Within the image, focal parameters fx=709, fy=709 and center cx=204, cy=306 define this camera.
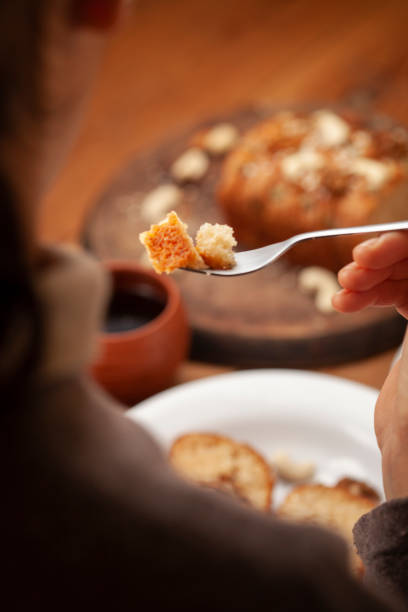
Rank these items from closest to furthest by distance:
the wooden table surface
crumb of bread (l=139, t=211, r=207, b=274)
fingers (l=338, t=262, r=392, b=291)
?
1. crumb of bread (l=139, t=211, r=207, b=274)
2. fingers (l=338, t=262, r=392, b=291)
3. the wooden table surface

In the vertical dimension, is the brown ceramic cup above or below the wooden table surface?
below

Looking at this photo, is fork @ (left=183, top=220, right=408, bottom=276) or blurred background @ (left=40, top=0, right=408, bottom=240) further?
blurred background @ (left=40, top=0, right=408, bottom=240)

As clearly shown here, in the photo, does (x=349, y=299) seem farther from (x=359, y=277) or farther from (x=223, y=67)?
(x=223, y=67)

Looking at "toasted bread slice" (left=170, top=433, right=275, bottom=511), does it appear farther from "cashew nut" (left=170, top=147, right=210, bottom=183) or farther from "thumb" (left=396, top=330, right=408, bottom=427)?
"cashew nut" (left=170, top=147, right=210, bottom=183)

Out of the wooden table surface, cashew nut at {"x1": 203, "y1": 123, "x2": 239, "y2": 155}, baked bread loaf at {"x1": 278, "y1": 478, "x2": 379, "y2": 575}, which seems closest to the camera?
baked bread loaf at {"x1": 278, "y1": 478, "x2": 379, "y2": 575}

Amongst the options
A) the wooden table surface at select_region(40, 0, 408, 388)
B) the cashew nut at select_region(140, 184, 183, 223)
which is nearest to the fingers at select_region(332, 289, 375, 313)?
the cashew nut at select_region(140, 184, 183, 223)

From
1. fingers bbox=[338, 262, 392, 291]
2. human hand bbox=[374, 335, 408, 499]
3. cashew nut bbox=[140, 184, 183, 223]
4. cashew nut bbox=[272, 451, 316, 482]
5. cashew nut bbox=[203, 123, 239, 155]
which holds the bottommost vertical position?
cashew nut bbox=[272, 451, 316, 482]

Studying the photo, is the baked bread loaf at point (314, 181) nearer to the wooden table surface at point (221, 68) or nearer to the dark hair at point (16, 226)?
the wooden table surface at point (221, 68)
